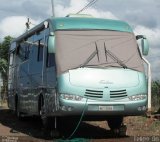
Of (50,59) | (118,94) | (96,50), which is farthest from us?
(50,59)

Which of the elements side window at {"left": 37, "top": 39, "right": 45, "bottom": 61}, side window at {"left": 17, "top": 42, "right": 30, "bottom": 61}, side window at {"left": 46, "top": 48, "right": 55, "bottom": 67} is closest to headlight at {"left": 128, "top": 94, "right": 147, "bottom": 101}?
side window at {"left": 46, "top": 48, "right": 55, "bottom": 67}

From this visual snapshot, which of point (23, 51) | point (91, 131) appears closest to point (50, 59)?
point (91, 131)

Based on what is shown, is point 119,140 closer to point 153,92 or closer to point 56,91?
point 56,91

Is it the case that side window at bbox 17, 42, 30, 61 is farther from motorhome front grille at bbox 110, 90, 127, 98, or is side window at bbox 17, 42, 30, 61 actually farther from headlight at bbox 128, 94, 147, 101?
headlight at bbox 128, 94, 147, 101

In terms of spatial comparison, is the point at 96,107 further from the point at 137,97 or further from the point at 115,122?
the point at 115,122

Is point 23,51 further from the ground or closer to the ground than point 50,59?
further from the ground

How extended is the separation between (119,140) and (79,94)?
166 centimetres

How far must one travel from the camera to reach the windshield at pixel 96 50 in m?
14.0

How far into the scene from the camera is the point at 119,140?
45.8 ft

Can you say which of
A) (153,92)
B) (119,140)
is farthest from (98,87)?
(153,92)

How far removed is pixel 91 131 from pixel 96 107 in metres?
3.37

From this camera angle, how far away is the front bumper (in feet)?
44.4

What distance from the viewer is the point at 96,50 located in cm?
1432

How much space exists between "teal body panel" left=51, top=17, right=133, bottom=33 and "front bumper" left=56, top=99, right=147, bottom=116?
2217 mm
